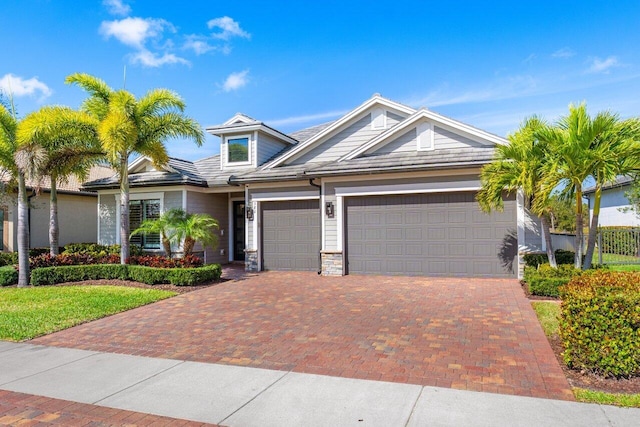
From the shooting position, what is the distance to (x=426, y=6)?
1275cm

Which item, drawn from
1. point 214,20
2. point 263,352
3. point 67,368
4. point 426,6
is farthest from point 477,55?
point 67,368

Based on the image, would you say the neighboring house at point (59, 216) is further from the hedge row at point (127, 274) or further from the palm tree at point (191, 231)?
the palm tree at point (191, 231)

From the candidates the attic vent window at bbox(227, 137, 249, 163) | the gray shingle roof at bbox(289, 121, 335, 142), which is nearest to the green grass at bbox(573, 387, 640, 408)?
the attic vent window at bbox(227, 137, 249, 163)

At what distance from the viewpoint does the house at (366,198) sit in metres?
11.8

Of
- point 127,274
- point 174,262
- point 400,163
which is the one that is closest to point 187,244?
point 174,262

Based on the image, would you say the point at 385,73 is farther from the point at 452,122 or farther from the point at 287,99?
the point at 287,99

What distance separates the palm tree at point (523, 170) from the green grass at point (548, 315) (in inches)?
76.1

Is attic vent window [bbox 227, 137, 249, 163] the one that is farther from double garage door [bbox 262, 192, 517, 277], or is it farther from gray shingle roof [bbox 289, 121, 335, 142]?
double garage door [bbox 262, 192, 517, 277]

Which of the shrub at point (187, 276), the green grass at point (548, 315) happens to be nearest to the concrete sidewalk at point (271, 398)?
the green grass at point (548, 315)

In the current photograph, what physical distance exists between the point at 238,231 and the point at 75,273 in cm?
684

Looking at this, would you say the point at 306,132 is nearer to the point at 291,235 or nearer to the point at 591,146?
the point at 291,235

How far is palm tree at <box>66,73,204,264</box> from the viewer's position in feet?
39.2

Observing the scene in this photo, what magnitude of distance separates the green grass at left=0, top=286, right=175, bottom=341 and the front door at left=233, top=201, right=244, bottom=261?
22.5 feet

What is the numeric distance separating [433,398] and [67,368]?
4.65 meters
